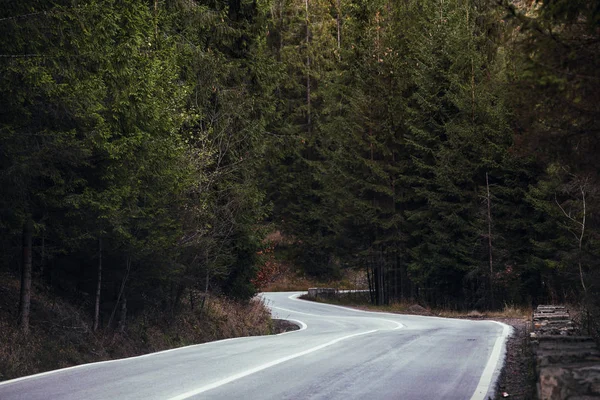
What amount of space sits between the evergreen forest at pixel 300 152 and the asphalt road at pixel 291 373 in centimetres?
297

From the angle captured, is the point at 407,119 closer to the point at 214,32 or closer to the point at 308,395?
the point at 214,32

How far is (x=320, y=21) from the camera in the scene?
56.6 meters

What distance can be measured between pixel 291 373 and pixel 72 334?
5.40m

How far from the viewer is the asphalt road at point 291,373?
8.20 meters

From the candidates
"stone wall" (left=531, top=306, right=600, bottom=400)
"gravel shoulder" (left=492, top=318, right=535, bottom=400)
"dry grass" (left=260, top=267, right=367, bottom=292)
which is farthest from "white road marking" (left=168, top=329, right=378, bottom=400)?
"dry grass" (left=260, top=267, right=367, bottom=292)

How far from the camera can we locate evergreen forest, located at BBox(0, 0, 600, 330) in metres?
10.2

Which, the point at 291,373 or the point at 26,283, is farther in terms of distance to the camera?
the point at 26,283

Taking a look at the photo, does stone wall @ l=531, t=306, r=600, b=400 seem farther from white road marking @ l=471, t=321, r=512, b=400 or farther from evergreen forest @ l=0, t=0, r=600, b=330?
evergreen forest @ l=0, t=0, r=600, b=330

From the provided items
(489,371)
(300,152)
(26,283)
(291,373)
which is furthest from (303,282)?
(291,373)

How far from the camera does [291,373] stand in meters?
9.80

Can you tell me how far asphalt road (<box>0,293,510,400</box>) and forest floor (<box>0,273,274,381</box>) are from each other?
1251 millimetres

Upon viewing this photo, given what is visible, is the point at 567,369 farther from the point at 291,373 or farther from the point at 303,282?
the point at 303,282

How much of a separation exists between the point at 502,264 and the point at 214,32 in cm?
1670

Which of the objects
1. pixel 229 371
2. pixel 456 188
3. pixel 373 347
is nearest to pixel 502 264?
pixel 456 188
